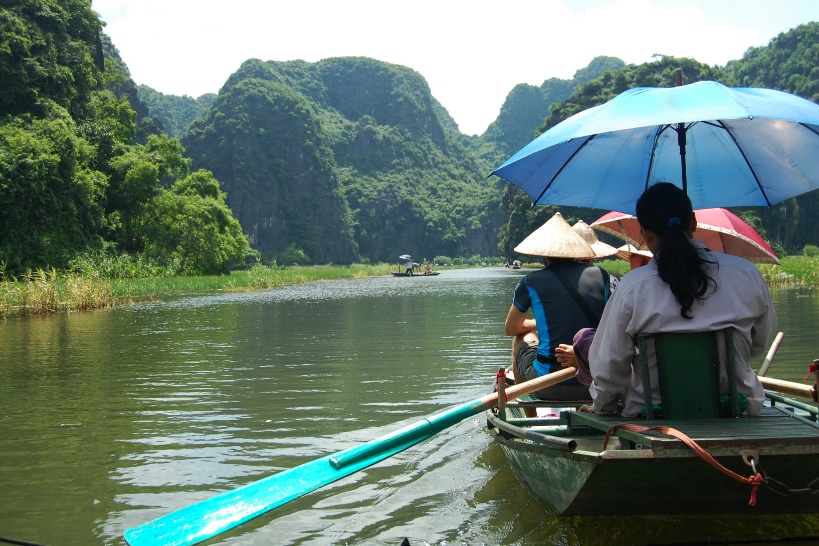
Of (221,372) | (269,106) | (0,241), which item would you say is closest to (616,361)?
(221,372)

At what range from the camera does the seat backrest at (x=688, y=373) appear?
8.60 feet

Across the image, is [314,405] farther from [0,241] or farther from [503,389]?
[0,241]

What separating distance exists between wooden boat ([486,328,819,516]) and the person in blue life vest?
0.92m

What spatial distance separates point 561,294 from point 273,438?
2.48 m

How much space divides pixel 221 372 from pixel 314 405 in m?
2.40

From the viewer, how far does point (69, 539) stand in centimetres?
340

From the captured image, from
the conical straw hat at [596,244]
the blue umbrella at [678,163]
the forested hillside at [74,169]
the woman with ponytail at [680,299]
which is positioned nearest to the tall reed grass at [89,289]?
the forested hillside at [74,169]

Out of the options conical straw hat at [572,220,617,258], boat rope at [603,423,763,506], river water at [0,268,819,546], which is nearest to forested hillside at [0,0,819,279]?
river water at [0,268,819,546]

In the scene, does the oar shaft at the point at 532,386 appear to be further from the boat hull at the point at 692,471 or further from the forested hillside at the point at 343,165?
the forested hillside at the point at 343,165

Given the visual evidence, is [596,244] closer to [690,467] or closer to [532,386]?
[532,386]

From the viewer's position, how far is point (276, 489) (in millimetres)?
3250

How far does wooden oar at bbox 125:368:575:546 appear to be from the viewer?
→ 293 centimetres

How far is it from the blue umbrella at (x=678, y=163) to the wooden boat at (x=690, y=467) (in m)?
1.47

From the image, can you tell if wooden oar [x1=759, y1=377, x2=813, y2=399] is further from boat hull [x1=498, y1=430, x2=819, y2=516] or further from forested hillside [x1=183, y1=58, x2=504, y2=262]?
forested hillside [x1=183, y1=58, x2=504, y2=262]
